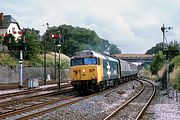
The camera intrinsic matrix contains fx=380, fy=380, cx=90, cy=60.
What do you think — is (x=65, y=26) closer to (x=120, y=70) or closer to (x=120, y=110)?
(x=120, y=70)

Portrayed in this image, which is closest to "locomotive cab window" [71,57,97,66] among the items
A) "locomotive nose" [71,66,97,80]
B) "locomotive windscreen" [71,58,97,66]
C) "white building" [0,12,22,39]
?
"locomotive windscreen" [71,58,97,66]

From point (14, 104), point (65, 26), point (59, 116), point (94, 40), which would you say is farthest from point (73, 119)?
point (65, 26)

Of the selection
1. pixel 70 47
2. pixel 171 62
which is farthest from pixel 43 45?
pixel 171 62

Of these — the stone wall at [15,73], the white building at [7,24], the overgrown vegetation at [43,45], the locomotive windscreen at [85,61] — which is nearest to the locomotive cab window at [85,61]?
the locomotive windscreen at [85,61]

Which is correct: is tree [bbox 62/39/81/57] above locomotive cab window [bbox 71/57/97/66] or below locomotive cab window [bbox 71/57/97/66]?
above

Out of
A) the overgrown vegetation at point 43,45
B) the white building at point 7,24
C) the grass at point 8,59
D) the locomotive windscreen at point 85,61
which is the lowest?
the locomotive windscreen at point 85,61

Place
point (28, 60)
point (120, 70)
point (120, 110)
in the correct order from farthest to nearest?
point (28, 60) < point (120, 70) < point (120, 110)

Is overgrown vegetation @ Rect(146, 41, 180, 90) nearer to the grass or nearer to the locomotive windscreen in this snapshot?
the locomotive windscreen

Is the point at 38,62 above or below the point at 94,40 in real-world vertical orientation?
below

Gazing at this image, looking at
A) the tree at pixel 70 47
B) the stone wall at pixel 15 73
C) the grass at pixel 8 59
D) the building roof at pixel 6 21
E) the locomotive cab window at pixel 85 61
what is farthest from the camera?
the building roof at pixel 6 21

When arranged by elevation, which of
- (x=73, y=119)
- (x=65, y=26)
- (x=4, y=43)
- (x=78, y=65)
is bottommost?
(x=73, y=119)

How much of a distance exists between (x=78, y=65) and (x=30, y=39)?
114ft

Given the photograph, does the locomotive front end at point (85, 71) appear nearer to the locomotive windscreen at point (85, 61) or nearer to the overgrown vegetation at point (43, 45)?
the locomotive windscreen at point (85, 61)

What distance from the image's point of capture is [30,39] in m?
60.5
